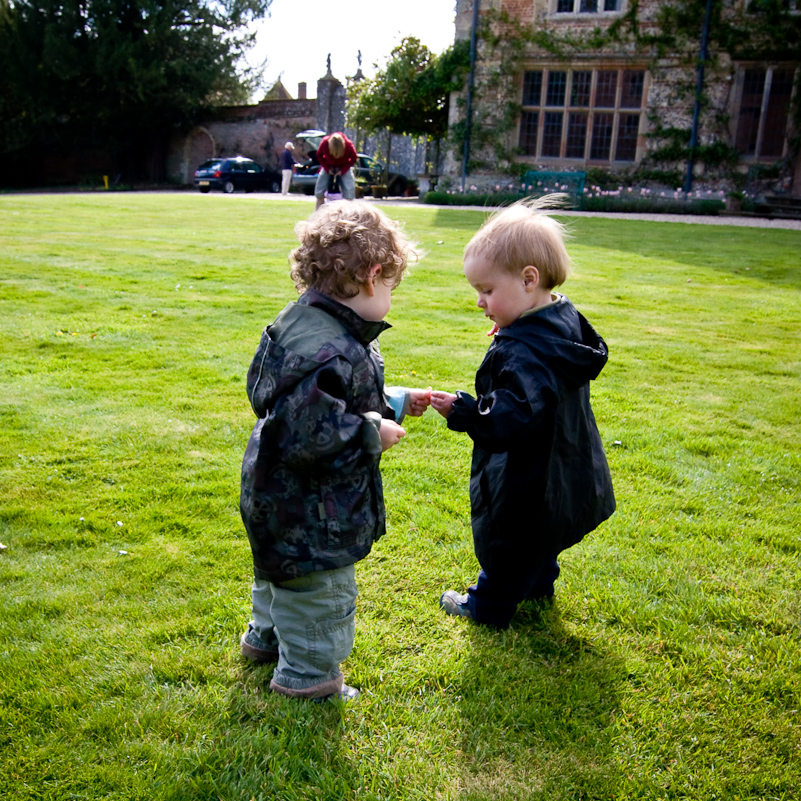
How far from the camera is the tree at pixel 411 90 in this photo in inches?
870

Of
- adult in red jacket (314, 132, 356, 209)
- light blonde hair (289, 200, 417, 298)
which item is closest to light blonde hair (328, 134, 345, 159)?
adult in red jacket (314, 132, 356, 209)

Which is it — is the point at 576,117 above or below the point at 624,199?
above

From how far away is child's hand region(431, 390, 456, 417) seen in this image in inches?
87.5

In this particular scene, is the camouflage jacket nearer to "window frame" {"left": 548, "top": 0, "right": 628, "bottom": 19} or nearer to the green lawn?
the green lawn

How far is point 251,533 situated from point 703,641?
58.9 inches

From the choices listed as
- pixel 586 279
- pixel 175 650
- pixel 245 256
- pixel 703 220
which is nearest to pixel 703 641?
pixel 175 650

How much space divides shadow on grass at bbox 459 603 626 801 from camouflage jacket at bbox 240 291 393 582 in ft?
1.93

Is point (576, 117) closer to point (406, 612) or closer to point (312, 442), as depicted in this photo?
point (406, 612)

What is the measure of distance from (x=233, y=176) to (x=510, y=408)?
28940mm

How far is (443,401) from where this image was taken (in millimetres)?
2229

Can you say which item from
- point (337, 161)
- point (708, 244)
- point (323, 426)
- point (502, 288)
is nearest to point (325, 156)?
point (337, 161)

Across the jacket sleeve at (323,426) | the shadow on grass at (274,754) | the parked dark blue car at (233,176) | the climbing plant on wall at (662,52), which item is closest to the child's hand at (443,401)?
the jacket sleeve at (323,426)

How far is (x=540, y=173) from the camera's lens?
810 inches

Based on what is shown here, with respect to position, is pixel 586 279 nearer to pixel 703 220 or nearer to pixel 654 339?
pixel 654 339
